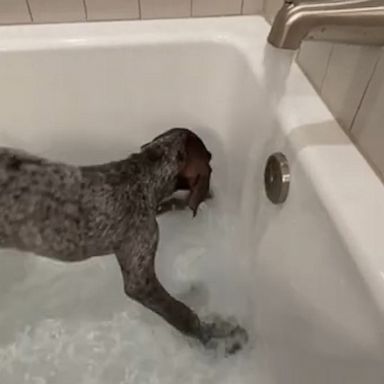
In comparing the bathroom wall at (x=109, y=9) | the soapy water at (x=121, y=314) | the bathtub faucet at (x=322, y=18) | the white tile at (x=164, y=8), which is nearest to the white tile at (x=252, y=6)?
the bathroom wall at (x=109, y=9)

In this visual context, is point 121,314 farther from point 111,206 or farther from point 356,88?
point 356,88

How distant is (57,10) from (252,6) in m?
0.44

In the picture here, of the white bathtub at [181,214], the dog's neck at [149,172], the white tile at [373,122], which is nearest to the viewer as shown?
the white tile at [373,122]

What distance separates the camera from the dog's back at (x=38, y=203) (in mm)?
936

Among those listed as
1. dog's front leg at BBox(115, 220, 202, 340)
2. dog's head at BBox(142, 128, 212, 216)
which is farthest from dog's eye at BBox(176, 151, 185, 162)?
dog's front leg at BBox(115, 220, 202, 340)

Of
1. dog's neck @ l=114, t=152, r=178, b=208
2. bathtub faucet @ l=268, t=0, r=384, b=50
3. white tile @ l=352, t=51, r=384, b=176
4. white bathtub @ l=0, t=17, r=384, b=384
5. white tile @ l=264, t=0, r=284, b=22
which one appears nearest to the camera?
bathtub faucet @ l=268, t=0, r=384, b=50

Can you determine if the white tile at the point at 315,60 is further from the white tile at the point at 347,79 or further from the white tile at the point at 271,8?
the white tile at the point at 271,8

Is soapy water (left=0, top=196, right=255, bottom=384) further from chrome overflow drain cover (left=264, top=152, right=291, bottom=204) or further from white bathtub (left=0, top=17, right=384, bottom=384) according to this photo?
chrome overflow drain cover (left=264, top=152, right=291, bottom=204)

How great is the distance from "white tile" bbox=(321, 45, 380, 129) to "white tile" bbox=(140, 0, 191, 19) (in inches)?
16.0

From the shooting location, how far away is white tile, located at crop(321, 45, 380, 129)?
0.80 metres

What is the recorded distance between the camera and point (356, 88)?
829 mm

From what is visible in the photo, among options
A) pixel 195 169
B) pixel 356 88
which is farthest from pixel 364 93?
pixel 195 169

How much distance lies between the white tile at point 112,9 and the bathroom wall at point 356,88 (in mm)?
417

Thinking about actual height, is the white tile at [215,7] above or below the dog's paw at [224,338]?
above
